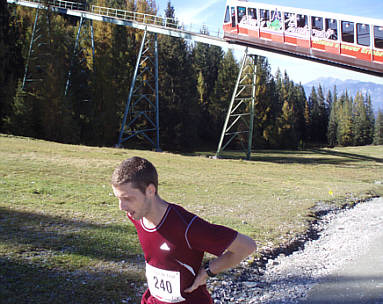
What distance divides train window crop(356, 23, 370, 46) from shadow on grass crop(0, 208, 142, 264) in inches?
727

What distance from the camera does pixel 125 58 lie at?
42.6 m

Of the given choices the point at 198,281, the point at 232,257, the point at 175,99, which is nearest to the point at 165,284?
the point at 198,281

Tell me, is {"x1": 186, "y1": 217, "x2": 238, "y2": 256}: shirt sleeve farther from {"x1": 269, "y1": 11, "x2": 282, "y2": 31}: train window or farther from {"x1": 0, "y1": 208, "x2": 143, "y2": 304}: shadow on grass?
{"x1": 269, "y1": 11, "x2": 282, "y2": 31}: train window

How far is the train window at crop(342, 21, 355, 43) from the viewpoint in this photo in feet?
68.4

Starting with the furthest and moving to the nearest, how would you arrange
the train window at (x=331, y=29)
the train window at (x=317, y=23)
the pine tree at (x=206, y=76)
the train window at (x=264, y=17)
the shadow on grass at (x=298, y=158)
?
1. the pine tree at (x=206, y=76)
2. the shadow on grass at (x=298, y=158)
3. the train window at (x=264, y=17)
4. the train window at (x=317, y=23)
5. the train window at (x=331, y=29)

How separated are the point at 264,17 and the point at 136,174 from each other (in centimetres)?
2447

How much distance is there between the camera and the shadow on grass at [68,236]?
21.8 feet

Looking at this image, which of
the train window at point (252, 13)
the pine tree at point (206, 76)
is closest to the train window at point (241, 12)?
the train window at point (252, 13)

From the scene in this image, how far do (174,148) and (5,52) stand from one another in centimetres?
2319

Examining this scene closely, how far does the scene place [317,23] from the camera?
2220 centimetres

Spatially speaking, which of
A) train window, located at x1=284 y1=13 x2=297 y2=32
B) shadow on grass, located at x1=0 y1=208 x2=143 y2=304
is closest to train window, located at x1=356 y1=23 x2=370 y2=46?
train window, located at x1=284 y1=13 x2=297 y2=32

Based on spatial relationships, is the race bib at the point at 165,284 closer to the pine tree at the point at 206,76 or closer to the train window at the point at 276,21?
the train window at the point at 276,21

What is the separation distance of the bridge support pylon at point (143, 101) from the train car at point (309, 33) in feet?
27.0

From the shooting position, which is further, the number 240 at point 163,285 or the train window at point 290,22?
the train window at point 290,22
